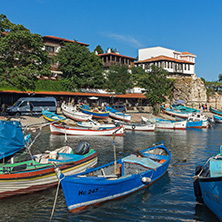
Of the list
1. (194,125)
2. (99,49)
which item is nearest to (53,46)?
(99,49)

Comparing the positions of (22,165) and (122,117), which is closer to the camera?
(22,165)

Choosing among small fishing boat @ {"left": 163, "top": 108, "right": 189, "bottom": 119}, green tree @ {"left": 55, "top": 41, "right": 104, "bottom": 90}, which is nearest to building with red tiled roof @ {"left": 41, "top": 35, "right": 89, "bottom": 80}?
green tree @ {"left": 55, "top": 41, "right": 104, "bottom": 90}

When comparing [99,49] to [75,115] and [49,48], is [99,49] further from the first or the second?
[75,115]

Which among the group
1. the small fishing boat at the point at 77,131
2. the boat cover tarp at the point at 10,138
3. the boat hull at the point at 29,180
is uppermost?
the boat cover tarp at the point at 10,138

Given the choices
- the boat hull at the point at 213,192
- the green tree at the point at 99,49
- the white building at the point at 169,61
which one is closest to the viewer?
the boat hull at the point at 213,192

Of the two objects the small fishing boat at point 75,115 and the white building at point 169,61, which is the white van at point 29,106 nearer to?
the small fishing boat at point 75,115

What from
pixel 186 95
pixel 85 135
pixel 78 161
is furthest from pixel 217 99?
pixel 78 161

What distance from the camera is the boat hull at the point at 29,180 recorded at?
12.5 metres

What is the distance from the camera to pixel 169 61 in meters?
83.9

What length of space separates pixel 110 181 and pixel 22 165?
4923mm

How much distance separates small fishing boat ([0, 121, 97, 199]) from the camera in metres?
12.6

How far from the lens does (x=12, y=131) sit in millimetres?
14133

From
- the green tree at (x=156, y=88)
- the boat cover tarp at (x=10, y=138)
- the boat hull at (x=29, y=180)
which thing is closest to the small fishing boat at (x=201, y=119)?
the green tree at (x=156, y=88)

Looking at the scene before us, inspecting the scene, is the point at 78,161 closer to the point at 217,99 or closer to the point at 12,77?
the point at 12,77
